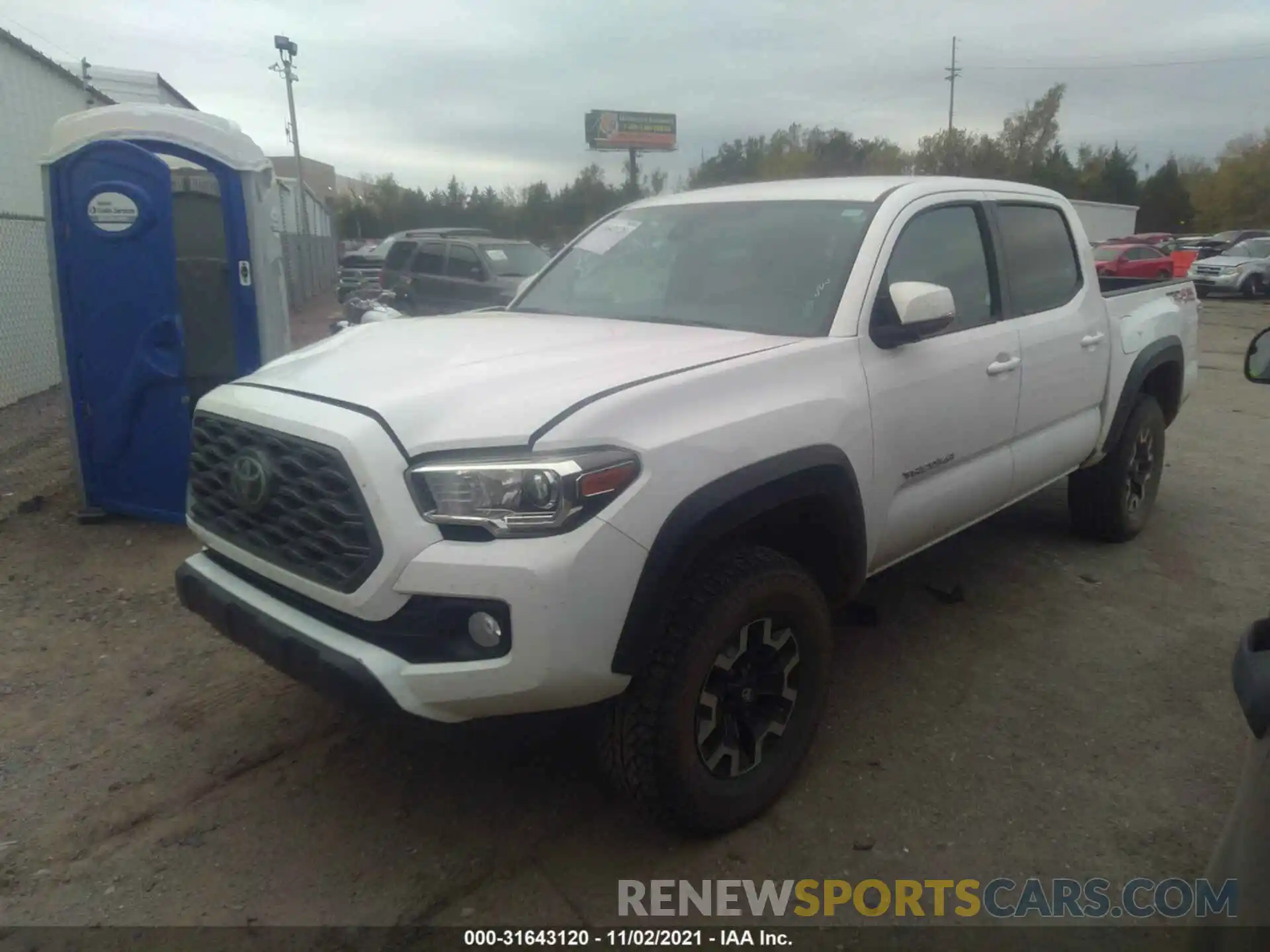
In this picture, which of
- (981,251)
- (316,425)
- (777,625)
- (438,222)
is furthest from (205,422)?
(438,222)

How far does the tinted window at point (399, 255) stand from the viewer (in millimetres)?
15000

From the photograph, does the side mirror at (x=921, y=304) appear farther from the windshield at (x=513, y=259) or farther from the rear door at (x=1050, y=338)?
the windshield at (x=513, y=259)

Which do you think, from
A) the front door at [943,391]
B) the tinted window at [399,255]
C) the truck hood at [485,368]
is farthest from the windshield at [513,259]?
the truck hood at [485,368]

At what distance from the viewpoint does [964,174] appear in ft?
155

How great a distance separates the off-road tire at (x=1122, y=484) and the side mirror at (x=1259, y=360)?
2.24 m

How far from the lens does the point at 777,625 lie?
2971mm

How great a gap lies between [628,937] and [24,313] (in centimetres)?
944

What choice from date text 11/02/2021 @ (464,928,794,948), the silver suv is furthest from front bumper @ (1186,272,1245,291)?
date text 11/02/2021 @ (464,928,794,948)

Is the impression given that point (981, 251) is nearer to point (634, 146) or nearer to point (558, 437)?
point (558, 437)

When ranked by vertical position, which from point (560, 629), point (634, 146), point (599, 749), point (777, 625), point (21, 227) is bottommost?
point (599, 749)

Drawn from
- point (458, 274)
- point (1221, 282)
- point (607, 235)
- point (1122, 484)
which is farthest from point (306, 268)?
point (1221, 282)

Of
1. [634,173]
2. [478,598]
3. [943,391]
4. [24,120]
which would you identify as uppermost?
[634,173]

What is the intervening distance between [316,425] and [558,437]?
67cm

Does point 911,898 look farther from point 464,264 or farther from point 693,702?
point 464,264
